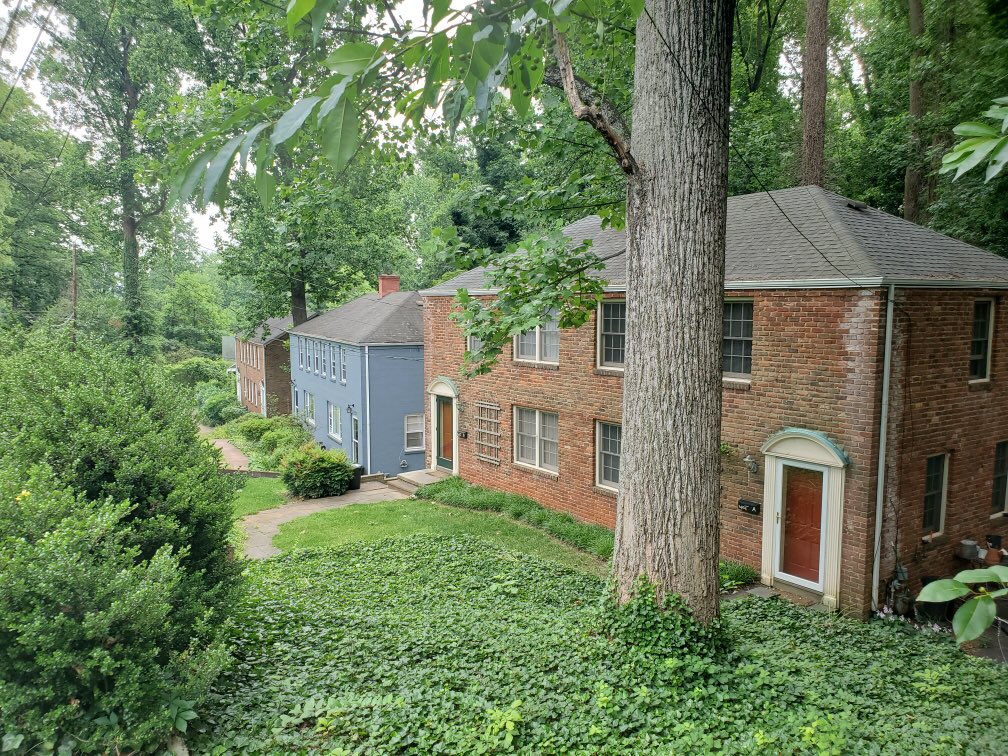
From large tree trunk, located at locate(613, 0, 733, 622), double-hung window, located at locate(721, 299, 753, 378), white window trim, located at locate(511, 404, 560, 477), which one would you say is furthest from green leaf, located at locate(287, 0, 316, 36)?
white window trim, located at locate(511, 404, 560, 477)

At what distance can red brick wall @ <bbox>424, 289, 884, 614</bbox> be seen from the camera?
30.2ft

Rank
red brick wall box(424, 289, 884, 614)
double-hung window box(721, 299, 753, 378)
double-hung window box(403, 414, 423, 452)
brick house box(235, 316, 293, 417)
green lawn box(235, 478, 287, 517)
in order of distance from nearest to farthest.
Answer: red brick wall box(424, 289, 884, 614) → double-hung window box(721, 299, 753, 378) → green lawn box(235, 478, 287, 517) → double-hung window box(403, 414, 423, 452) → brick house box(235, 316, 293, 417)

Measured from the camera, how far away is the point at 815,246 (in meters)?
10.3

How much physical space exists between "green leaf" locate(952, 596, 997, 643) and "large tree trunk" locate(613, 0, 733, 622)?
13.0 ft

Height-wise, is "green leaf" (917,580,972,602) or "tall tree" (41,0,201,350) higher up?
"tall tree" (41,0,201,350)

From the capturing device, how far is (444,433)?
1908 centimetres

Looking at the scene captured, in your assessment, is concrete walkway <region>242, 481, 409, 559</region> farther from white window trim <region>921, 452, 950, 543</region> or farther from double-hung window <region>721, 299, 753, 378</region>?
white window trim <region>921, 452, 950, 543</region>

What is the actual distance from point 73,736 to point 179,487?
6.56ft

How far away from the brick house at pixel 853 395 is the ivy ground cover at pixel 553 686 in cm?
206

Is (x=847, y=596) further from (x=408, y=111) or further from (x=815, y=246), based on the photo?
(x=408, y=111)

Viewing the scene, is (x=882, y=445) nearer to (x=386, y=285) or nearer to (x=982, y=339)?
(x=982, y=339)

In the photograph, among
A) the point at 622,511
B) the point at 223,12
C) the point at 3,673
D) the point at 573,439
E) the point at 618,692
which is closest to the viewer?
the point at 3,673

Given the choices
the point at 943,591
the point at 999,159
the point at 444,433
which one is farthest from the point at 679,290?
the point at 444,433

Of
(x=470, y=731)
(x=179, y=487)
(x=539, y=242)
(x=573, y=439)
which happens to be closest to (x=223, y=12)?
(x=539, y=242)
